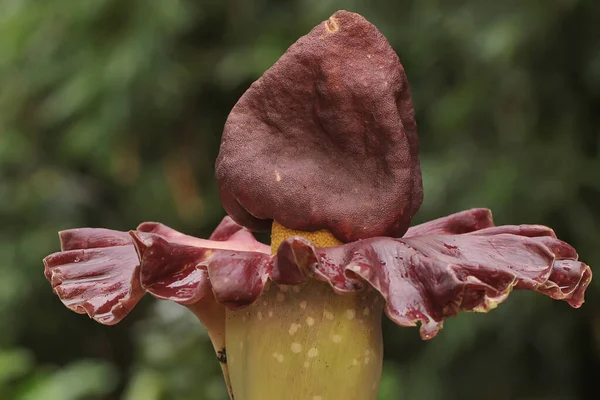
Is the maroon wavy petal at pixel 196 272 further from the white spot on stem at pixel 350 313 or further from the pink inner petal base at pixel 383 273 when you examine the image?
the white spot on stem at pixel 350 313

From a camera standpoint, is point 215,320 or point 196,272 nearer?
point 196,272

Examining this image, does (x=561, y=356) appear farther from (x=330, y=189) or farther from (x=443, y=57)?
(x=330, y=189)

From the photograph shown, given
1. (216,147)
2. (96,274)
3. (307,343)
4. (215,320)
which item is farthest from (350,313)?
(216,147)

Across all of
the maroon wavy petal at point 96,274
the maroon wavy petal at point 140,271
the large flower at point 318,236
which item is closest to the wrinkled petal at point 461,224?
the large flower at point 318,236

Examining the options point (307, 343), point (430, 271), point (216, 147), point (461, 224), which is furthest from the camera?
point (216, 147)

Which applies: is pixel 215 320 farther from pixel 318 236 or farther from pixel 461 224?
pixel 461 224

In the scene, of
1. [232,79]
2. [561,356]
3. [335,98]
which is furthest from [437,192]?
[335,98]

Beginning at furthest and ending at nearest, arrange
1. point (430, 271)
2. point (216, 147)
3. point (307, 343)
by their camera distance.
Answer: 1. point (216, 147)
2. point (307, 343)
3. point (430, 271)

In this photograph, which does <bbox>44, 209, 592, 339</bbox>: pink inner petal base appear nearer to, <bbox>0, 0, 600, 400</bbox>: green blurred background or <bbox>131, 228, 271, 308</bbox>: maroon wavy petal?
<bbox>131, 228, 271, 308</bbox>: maroon wavy petal
